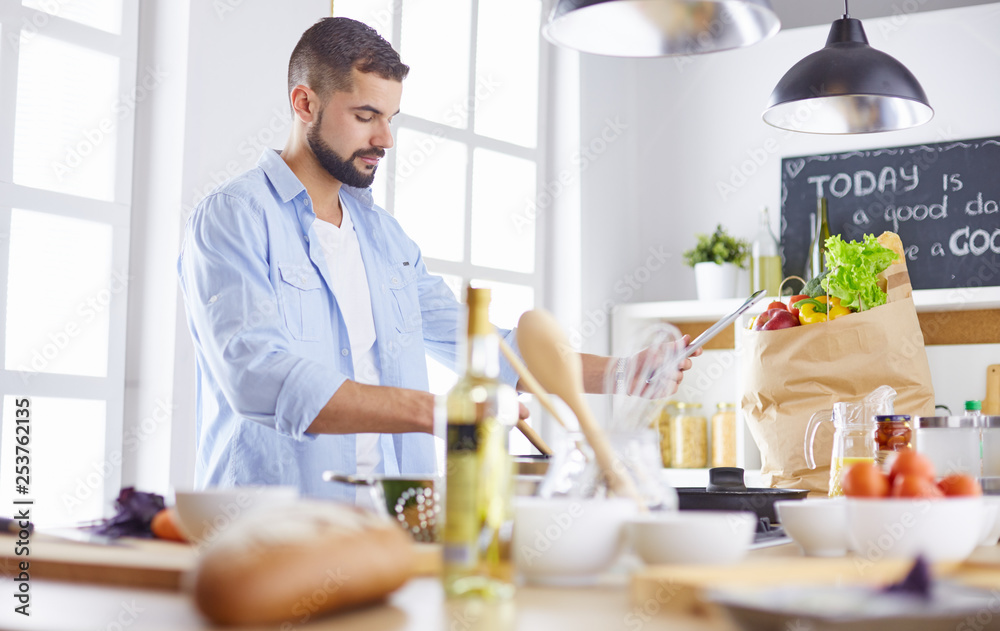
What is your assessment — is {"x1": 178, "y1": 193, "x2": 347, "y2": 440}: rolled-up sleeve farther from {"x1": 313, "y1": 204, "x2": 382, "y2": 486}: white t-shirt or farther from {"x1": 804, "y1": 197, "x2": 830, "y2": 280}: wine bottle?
{"x1": 804, "y1": 197, "x2": 830, "y2": 280}: wine bottle

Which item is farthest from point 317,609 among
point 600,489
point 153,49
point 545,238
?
point 545,238

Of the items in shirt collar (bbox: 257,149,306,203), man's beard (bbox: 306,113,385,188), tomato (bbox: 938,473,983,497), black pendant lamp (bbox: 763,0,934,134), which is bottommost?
tomato (bbox: 938,473,983,497)

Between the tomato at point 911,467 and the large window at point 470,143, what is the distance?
86.3 inches

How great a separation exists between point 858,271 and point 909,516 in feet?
4.56

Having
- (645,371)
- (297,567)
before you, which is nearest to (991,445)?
(645,371)

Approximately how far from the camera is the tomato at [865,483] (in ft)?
3.03

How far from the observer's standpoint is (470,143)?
3.44 metres

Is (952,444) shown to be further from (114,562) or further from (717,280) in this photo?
(717,280)

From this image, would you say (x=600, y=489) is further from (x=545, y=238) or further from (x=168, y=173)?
(x=545, y=238)

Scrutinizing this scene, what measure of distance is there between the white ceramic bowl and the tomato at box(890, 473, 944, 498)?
0.04 feet

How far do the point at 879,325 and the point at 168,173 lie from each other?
62.8 inches

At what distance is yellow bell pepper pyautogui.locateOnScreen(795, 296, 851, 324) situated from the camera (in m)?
2.23

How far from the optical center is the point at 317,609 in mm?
702

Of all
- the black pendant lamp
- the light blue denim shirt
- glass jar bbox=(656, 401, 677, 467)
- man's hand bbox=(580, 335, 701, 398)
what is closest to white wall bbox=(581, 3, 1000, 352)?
glass jar bbox=(656, 401, 677, 467)
